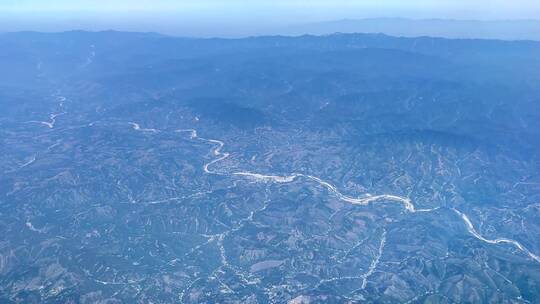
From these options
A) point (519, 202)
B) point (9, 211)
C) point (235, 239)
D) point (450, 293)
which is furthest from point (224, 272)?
point (519, 202)

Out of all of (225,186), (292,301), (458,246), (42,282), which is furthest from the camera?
(225,186)

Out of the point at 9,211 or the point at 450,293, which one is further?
the point at 9,211

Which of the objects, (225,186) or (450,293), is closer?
(450,293)

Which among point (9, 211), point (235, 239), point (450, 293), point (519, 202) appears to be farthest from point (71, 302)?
point (519, 202)

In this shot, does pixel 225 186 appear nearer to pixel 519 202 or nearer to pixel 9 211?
pixel 9 211

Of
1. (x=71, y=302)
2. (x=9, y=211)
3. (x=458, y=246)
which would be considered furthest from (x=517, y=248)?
(x=9, y=211)

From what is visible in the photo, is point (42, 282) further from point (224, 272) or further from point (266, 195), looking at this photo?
point (266, 195)

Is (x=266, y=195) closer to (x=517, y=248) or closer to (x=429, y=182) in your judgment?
(x=429, y=182)

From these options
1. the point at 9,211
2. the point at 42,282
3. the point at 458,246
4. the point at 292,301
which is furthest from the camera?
the point at 9,211

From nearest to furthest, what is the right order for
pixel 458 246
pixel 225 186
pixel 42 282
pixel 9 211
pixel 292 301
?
pixel 292 301 < pixel 42 282 < pixel 458 246 < pixel 9 211 < pixel 225 186
